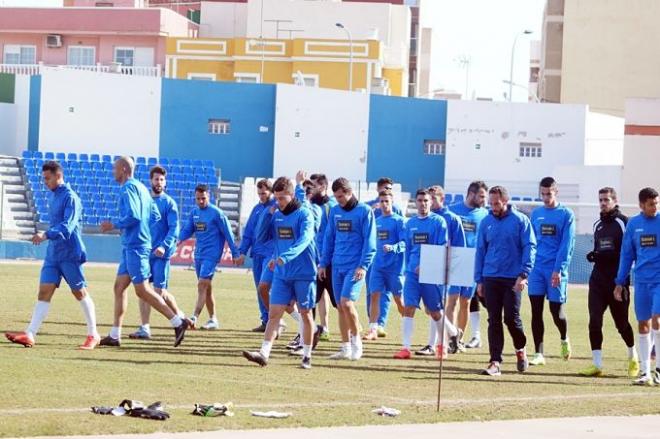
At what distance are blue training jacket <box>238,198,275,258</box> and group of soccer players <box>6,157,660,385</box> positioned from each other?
2.53 feet

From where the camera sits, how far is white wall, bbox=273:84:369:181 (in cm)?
6006

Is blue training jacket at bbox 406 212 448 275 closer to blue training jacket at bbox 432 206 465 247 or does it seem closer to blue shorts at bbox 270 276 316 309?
blue training jacket at bbox 432 206 465 247

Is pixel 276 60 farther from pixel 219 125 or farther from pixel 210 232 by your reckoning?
pixel 210 232

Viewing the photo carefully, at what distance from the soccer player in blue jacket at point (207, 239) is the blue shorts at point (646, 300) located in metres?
7.16

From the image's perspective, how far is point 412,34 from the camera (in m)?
92.8

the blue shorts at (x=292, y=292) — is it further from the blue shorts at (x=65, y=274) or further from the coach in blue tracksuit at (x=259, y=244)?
the coach in blue tracksuit at (x=259, y=244)

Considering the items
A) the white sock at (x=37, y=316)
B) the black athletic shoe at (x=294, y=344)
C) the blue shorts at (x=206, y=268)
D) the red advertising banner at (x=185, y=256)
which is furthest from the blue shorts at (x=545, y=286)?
the red advertising banner at (x=185, y=256)

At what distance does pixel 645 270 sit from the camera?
55.6 ft

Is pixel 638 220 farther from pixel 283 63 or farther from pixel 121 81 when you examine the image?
pixel 283 63

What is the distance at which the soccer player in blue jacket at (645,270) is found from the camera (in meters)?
16.9

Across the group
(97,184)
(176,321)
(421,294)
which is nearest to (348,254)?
(421,294)

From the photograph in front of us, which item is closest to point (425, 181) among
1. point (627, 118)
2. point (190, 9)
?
point (627, 118)

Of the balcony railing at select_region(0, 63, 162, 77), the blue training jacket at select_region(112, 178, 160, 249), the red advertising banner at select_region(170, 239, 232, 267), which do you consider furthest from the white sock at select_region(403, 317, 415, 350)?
the balcony railing at select_region(0, 63, 162, 77)

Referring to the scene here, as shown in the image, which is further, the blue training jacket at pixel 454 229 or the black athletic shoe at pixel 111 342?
the blue training jacket at pixel 454 229
